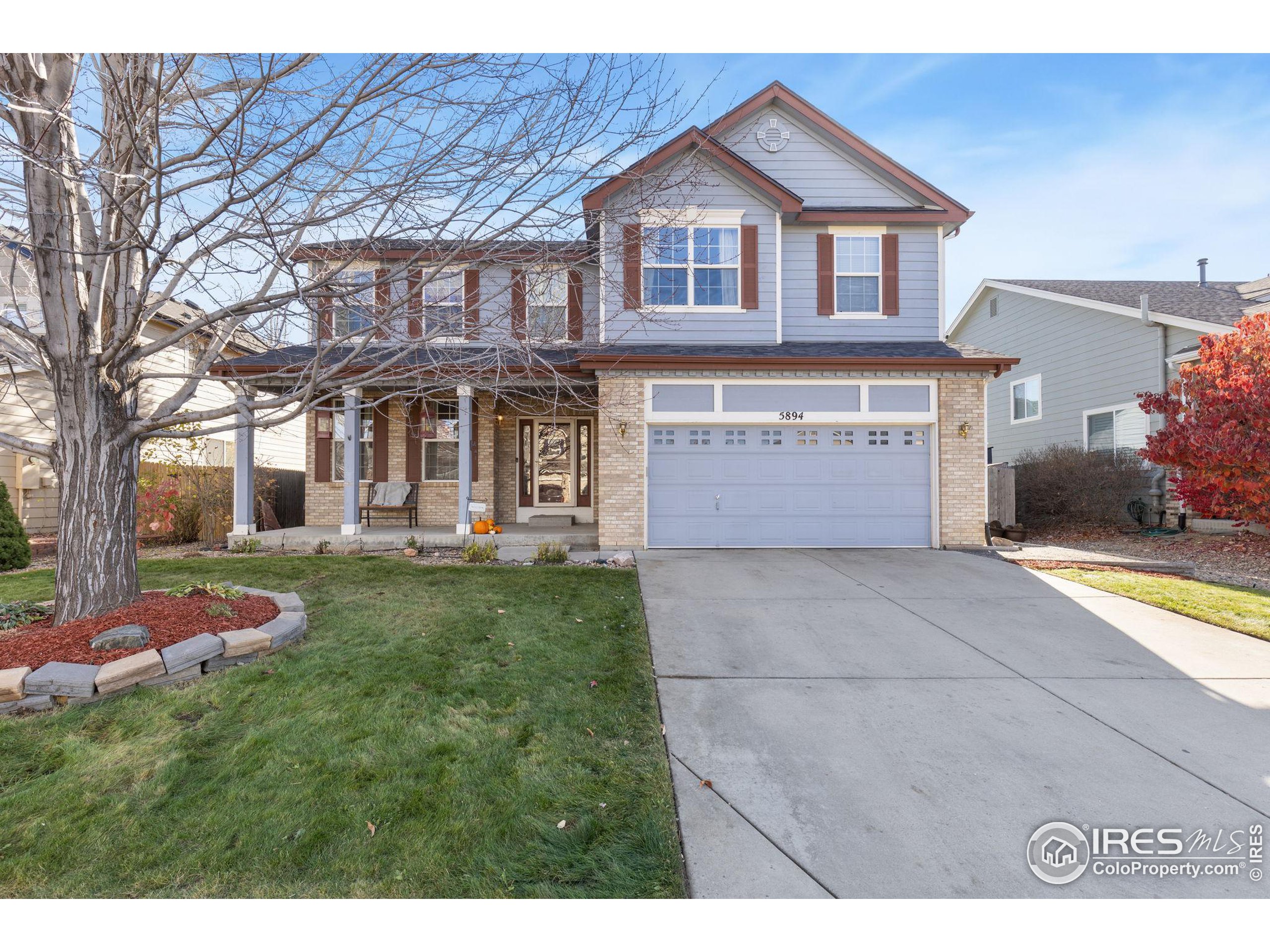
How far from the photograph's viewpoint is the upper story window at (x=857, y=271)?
10750 millimetres

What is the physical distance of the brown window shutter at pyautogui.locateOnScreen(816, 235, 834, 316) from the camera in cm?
1070

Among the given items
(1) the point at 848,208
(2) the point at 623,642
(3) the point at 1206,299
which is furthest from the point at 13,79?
(3) the point at 1206,299

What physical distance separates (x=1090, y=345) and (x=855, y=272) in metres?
7.63

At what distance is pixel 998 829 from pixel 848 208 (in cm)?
1068

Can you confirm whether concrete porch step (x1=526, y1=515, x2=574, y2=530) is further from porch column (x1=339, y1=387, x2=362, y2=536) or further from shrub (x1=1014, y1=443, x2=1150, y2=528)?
shrub (x1=1014, y1=443, x2=1150, y2=528)

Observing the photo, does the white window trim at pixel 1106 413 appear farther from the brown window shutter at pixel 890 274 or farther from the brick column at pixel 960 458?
the brown window shutter at pixel 890 274

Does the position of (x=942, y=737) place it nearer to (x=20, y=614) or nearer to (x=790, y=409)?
(x=790, y=409)

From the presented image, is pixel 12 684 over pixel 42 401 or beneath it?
beneath

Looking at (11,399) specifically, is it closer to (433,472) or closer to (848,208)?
(433,472)

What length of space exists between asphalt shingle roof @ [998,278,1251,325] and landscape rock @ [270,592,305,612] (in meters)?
15.7

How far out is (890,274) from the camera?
34.9 feet

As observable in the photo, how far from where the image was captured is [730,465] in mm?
9773

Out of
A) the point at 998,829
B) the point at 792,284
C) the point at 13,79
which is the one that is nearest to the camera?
the point at 998,829

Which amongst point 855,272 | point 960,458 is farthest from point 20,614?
point 855,272
